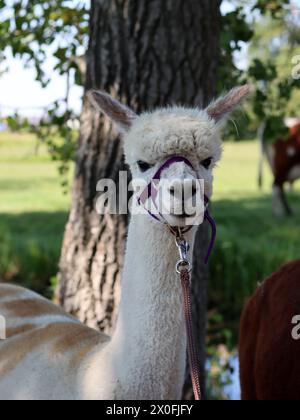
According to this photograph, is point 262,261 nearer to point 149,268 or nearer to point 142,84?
point 142,84

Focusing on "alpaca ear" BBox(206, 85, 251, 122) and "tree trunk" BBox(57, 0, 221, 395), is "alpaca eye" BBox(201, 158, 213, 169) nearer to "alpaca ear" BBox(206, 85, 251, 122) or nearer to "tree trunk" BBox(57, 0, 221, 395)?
"alpaca ear" BBox(206, 85, 251, 122)

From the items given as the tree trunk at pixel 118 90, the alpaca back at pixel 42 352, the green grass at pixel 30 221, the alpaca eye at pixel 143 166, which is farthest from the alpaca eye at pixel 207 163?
the green grass at pixel 30 221

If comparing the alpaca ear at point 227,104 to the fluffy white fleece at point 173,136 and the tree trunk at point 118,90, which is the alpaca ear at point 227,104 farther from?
the tree trunk at point 118,90

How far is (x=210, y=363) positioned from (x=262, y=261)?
1.81 meters

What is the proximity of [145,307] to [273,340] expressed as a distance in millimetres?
982

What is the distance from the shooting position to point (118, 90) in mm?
3361

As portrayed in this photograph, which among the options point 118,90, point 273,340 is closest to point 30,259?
point 118,90

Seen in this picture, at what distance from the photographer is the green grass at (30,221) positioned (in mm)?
7480

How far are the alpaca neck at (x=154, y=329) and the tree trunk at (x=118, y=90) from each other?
128cm

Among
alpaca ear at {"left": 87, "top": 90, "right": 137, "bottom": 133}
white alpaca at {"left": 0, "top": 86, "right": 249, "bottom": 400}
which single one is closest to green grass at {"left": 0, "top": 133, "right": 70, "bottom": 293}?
alpaca ear at {"left": 87, "top": 90, "right": 137, "bottom": 133}

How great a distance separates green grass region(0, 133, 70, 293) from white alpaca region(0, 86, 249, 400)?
7.89ft

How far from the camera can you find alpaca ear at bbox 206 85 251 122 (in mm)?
2252

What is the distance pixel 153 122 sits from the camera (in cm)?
210

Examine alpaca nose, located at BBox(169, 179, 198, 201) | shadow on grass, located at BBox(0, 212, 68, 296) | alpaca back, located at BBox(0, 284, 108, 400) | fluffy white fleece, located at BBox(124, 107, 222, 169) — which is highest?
fluffy white fleece, located at BBox(124, 107, 222, 169)
